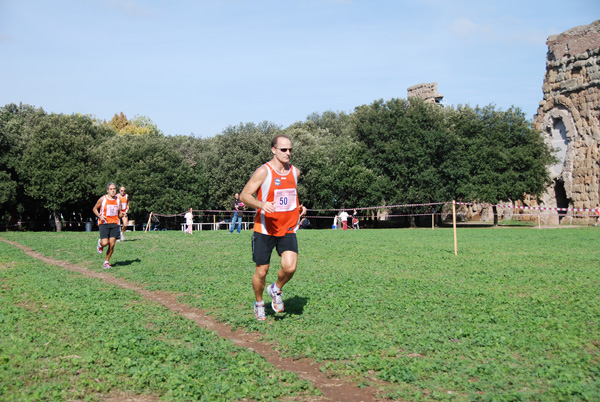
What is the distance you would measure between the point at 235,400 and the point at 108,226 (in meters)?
11.4

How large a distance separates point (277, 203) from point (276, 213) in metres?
0.16

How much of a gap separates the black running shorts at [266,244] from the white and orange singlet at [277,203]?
0.08m

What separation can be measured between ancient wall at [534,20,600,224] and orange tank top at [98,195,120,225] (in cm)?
5161

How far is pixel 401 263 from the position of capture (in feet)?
50.4

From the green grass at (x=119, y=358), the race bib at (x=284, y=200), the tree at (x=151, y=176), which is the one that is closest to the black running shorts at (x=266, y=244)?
the race bib at (x=284, y=200)

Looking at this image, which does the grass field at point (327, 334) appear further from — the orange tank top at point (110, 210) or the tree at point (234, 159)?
the tree at point (234, 159)

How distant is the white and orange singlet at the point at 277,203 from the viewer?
26.3ft

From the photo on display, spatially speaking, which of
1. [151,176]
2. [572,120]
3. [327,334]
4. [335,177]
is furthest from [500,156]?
[327,334]

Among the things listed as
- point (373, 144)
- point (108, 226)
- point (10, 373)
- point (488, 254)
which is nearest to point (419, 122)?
point (373, 144)

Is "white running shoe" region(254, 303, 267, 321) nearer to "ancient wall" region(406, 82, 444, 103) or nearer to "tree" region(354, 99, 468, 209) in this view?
"tree" region(354, 99, 468, 209)

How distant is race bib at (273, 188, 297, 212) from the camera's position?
8.03m

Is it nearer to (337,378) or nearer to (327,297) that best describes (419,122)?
(327,297)

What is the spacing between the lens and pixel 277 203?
8023 millimetres

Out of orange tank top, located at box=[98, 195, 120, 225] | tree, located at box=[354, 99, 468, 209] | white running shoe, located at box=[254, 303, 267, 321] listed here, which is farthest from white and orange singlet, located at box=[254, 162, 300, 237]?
tree, located at box=[354, 99, 468, 209]
